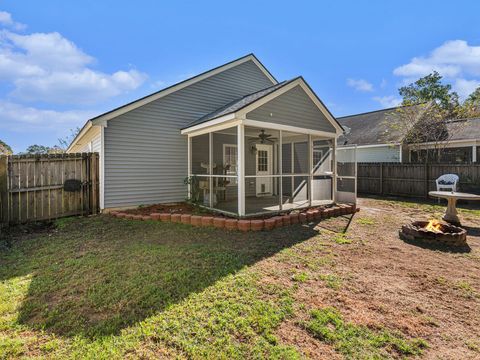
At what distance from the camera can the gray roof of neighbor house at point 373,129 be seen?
15.9 m

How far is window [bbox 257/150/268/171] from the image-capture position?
11047 millimetres

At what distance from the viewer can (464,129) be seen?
14.2 m

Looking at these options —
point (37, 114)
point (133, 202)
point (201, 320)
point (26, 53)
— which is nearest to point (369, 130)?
point (133, 202)

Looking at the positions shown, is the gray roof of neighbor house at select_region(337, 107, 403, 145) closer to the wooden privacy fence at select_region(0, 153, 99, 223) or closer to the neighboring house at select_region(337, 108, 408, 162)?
the neighboring house at select_region(337, 108, 408, 162)

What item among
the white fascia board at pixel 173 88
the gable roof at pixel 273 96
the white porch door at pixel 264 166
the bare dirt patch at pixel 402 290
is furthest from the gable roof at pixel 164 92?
the bare dirt patch at pixel 402 290

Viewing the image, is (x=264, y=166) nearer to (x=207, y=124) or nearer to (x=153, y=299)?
(x=207, y=124)

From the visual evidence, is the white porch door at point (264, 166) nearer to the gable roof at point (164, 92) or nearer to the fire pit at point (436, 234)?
the gable roof at point (164, 92)

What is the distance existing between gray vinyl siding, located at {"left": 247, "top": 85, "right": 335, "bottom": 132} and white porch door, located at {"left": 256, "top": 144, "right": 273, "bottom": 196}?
3.24 m

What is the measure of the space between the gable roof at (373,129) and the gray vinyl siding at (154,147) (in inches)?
407

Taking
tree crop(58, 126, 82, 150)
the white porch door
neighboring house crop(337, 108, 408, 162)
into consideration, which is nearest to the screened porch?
the white porch door

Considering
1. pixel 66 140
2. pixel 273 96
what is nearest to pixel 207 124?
pixel 273 96

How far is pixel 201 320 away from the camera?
2590 millimetres

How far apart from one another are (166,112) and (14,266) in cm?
643

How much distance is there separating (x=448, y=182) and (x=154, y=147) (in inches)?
490
